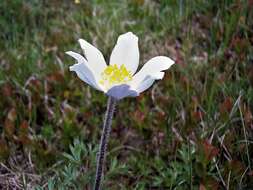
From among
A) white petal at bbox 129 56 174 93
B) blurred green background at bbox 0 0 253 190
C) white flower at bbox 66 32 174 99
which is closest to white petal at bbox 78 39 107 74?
white flower at bbox 66 32 174 99

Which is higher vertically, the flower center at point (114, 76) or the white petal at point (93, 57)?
the white petal at point (93, 57)

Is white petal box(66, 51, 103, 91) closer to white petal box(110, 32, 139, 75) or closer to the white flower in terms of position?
the white flower

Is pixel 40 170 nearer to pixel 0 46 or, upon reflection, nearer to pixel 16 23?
pixel 0 46

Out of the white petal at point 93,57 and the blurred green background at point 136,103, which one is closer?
the white petal at point 93,57

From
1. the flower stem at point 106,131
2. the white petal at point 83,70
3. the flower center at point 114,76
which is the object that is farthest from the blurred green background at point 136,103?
the white petal at point 83,70

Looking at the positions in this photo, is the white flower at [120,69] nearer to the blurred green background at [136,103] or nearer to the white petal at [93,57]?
the white petal at [93,57]

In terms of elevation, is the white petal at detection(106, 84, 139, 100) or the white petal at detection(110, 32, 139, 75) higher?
the white petal at detection(110, 32, 139, 75)

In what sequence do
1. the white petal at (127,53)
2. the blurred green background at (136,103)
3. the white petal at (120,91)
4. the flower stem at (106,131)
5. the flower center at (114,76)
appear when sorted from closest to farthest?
the white petal at (120,91) < the flower stem at (106,131) < the flower center at (114,76) < the white petal at (127,53) < the blurred green background at (136,103)

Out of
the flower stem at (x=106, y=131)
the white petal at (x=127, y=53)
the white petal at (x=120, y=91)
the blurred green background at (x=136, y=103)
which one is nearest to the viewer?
the white petal at (x=120, y=91)

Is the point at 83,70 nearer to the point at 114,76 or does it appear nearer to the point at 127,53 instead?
the point at 114,76
